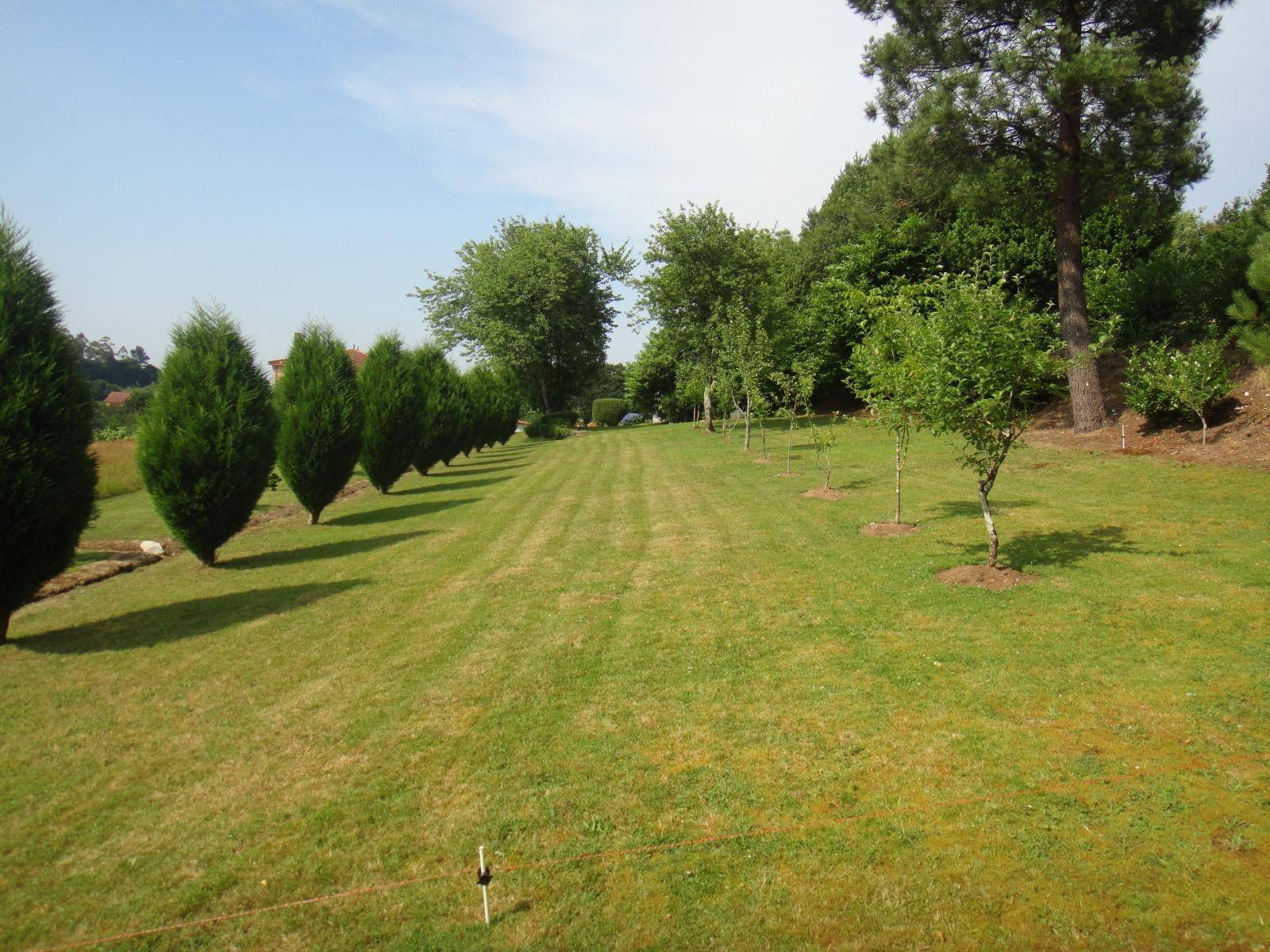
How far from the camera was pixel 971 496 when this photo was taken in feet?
42.9

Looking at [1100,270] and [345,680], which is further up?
[1100,270]

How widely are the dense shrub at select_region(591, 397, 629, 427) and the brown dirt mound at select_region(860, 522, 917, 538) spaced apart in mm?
51361

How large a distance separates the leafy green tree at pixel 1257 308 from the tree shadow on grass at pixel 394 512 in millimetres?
16245

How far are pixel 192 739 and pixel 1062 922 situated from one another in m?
5.74

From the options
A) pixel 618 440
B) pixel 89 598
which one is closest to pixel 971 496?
pixel 89 598

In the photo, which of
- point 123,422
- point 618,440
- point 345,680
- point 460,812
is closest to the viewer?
point 460,812

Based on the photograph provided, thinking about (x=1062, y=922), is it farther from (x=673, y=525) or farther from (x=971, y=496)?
(x=971, y=496)

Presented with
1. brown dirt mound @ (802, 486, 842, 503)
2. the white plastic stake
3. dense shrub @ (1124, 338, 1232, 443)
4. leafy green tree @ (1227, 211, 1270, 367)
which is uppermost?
leafy green tree @ (1227, 211, 1270, 367)

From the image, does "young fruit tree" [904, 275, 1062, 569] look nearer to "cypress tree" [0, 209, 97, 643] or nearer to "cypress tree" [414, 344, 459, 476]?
"cypress tree" [0, 209, 97, 643]

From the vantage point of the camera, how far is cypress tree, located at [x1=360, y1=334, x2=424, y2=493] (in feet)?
64.8

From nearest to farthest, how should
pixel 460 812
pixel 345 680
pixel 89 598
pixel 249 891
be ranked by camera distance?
pixel 249 891 → pixel 460 812 → pixel 345 680 → pixel 89 598

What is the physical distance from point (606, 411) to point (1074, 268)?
4695 centimetres

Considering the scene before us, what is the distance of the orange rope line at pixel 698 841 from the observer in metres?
3.53

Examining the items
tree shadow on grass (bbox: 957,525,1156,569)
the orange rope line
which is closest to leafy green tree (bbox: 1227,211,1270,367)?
tree shadow on grass (bbox: 957,525,1156,569)
